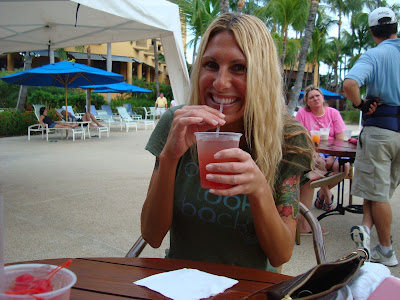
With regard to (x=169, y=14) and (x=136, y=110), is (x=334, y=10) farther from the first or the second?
(x=169, y=14)

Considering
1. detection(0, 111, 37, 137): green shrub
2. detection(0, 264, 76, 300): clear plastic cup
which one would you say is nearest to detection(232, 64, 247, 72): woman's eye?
detection(0, 264, 76, 300): clear plastic cup

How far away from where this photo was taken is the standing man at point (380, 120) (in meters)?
3.17

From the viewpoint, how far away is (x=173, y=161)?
4.69 ft

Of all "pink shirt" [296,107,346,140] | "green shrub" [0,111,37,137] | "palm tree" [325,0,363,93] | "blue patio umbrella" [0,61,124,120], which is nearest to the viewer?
"pink shirt" [296,107,346,140]

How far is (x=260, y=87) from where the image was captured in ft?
5.12

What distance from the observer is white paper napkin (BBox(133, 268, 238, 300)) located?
1059 mm

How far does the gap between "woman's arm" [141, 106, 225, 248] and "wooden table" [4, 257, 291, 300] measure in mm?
247

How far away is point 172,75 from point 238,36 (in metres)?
4.96

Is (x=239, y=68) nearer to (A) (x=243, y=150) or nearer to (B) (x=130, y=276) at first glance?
(A) (x=243, y=150)

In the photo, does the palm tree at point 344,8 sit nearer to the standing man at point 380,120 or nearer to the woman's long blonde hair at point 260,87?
the standing man at point 380,120

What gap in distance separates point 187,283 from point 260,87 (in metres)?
0.87

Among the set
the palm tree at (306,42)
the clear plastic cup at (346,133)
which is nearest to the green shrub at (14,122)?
the palm tree at (306,42)

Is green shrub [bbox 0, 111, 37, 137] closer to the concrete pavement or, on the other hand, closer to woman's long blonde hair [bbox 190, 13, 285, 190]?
the concrete pavement

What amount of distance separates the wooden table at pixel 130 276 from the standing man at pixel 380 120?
2419 millimetres
